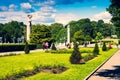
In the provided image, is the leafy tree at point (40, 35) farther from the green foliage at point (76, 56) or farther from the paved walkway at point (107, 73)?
the paved walkway at point (107, 73)

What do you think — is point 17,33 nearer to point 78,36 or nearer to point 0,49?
point 78,36

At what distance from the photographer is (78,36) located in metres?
85.7

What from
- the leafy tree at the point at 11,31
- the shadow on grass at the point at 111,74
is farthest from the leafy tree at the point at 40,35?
the leafy tree at the point at 11,31

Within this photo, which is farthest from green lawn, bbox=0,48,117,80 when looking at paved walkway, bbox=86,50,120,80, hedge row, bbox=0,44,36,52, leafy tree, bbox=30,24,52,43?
leafy tree, bbox=30,24,52,43

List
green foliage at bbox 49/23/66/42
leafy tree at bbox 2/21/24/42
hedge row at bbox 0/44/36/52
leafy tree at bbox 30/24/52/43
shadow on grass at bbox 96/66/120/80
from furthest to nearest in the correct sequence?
leafy tree at bbox 2/21/24/42, green foliage at bbox 49/23/66/42, leafy tree at bbox 30/24/52/43, hedge row at bbox 0/44/36/52, shadow on grass at bbox 96/66/120/80

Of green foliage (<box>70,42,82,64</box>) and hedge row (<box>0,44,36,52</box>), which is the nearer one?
green foliage (<box>70,42,82,64</box>)

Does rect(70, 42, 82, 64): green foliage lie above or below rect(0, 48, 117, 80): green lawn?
above

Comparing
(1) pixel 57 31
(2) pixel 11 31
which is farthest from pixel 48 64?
(1) pixel 57 31

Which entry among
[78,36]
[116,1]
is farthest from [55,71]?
[78,36]

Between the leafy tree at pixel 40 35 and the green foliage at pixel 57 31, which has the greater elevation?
the green foliage at pixel 57 31

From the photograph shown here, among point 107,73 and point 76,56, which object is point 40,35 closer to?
point 76,56

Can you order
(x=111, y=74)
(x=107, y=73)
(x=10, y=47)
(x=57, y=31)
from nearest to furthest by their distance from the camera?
(x=111, y=74)
(x=107, y=73)
(x=10, y=47)
(x=57, y=31)

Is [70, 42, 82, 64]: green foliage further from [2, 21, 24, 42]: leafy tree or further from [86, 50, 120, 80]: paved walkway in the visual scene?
[2, 21, 24, 42]: leafy tree

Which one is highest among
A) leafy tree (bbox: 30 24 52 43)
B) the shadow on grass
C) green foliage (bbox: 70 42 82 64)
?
leafy tree (bbox: 30 24 52 43)
